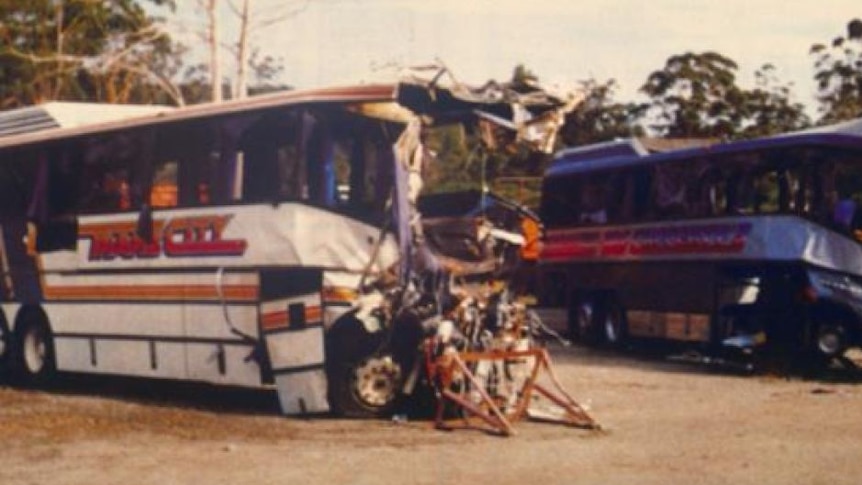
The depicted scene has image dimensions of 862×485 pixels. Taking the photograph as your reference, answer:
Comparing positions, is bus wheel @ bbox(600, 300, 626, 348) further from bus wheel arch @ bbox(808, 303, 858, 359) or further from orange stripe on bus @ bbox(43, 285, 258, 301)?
orange stripe on bus @ bbox(43, 285, 258, 301)

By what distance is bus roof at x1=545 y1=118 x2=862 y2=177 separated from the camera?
62.6 feet

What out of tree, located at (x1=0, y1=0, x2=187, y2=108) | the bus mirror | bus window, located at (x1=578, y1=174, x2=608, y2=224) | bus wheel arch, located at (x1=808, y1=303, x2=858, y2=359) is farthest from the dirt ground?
tree, located at (x1=0, y1=0, x2=187, y2=108)

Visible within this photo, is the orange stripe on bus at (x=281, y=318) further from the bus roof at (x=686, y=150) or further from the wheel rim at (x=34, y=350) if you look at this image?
the bus roof at (x=686, y=150)

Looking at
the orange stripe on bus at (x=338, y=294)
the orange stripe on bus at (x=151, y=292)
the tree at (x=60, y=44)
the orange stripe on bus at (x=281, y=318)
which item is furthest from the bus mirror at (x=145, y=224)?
the tree at (x=60, y=44)

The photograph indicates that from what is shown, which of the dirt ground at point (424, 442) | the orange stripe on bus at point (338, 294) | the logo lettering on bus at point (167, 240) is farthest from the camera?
the logo lettering on bus at point (167, 240)

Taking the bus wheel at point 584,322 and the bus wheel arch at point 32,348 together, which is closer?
the bus wheel arch at point 32,348

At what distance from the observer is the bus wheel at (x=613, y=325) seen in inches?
960

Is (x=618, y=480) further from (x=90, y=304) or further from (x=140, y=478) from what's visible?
(x=90, y=304)

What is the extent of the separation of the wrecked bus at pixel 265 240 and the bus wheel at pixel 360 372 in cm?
1

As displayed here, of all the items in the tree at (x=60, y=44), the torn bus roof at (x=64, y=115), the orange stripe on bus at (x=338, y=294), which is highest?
the tree at (x=60, y=44)

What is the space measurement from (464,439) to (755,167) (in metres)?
9.47

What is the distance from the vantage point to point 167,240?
1562 centimetres

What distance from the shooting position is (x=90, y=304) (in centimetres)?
1694

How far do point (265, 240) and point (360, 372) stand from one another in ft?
5.19
